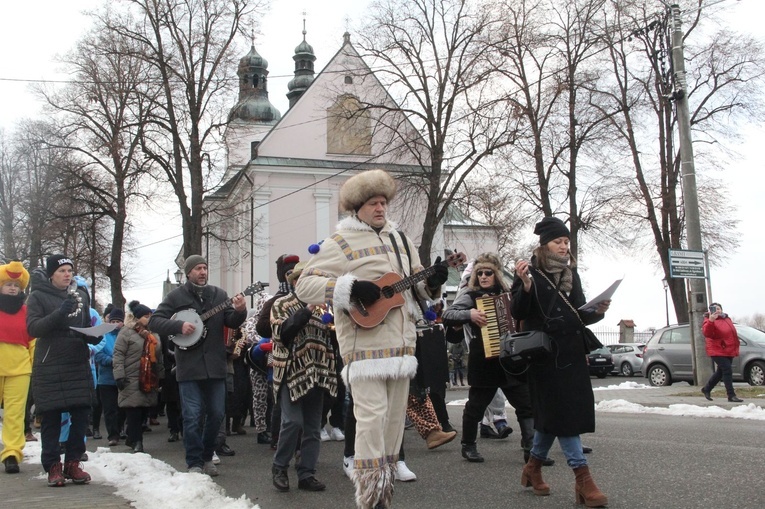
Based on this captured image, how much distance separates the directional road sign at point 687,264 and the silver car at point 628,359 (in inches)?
587

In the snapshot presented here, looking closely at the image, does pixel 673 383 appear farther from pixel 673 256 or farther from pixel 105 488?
pixel 105 488

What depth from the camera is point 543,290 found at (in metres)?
5.66

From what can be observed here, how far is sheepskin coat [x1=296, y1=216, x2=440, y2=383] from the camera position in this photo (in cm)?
504

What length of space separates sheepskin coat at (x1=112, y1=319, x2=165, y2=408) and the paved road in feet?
2.88

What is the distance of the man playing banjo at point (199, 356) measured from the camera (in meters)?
7.56

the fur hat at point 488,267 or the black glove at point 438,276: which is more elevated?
the fur hat at point 488,267

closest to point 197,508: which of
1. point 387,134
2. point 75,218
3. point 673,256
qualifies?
point 673,256

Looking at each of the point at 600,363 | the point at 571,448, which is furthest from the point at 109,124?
the point at 571,448

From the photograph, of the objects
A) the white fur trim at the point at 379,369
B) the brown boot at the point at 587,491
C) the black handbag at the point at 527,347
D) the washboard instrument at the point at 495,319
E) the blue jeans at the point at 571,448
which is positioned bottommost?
the brown boot at the point at 587,491

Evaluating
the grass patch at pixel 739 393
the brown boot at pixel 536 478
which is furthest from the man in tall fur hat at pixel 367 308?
the grass patch at pixel 739 393

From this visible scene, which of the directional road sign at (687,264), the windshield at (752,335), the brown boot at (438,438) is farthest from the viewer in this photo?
the windshield at (752,335)

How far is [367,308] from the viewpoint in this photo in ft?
16.7

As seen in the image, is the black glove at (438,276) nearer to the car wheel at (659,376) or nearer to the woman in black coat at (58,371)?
the woman in black coat at (58,371)

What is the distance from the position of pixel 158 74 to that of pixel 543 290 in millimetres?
27339
